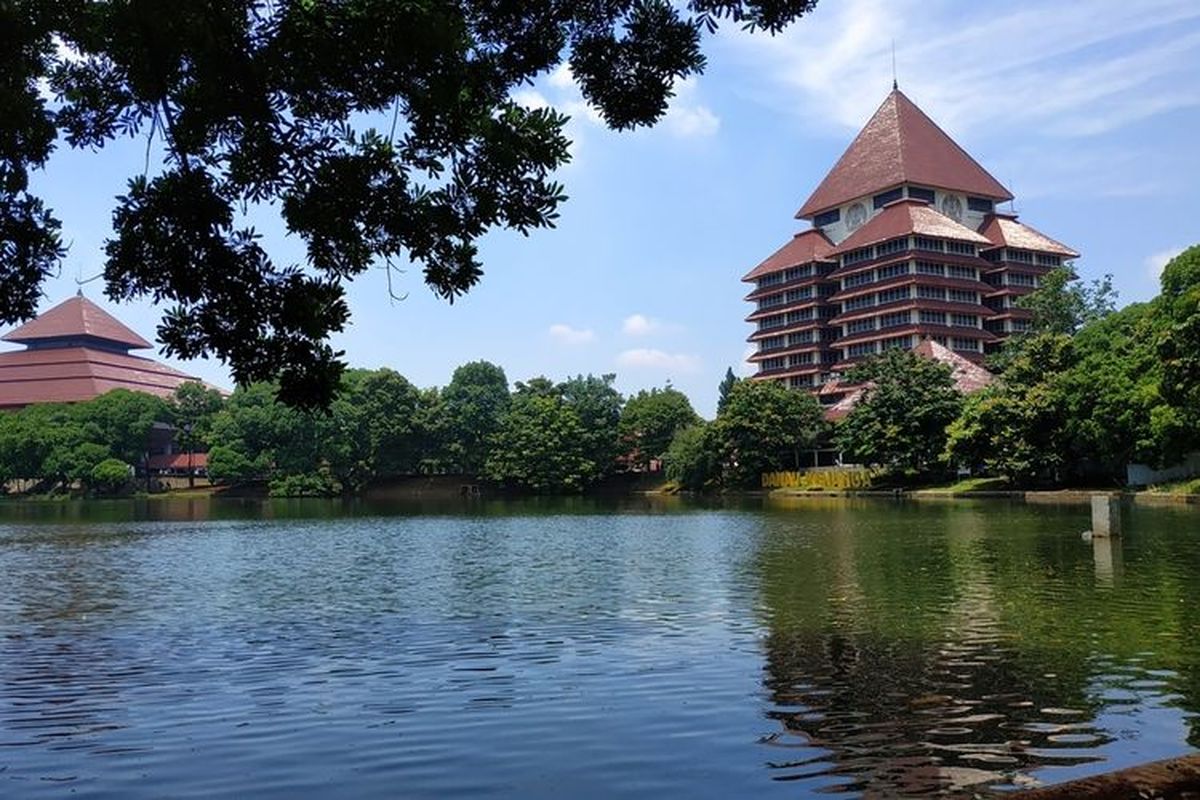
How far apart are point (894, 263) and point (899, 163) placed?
52.2 feet

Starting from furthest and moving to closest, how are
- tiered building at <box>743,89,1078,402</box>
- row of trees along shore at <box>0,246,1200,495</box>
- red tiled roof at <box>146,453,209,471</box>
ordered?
red tiled roof at <box>146,453,209,471</box> → tiered building at <box>743,89,1078,402</box> → row of trees along shore at <box>0,246,1200,495</box>

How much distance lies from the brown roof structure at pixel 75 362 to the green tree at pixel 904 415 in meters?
76.8

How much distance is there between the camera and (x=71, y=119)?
6902 mm

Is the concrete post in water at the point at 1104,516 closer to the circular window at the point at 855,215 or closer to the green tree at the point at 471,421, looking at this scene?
the green tree at the point at 471,421

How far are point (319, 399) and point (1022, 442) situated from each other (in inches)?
2047

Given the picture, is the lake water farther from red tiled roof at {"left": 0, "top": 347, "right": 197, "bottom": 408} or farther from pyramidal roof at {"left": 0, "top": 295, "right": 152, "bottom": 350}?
pyramidal roof at {"left": 0, "top": 295, "right": 152, "bottom": 350}

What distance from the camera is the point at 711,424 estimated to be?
73625mm

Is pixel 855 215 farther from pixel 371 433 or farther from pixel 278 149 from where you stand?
pixel 278 149

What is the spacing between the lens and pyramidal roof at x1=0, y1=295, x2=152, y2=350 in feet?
372

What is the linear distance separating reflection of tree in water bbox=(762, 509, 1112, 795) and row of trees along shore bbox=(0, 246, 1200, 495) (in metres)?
27.6

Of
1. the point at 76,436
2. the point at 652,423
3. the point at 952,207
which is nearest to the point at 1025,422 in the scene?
the point at 652,423

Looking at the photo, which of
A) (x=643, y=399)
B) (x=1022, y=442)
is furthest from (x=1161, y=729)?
(x=643, y=399)

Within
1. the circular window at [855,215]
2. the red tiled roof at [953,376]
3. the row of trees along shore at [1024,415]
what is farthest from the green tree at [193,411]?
the circular window at [855,215]

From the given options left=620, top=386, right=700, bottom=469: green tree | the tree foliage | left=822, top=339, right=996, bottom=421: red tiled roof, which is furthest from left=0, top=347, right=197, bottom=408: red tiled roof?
left=822, top=339, right=996, bottom=421: red tiled roof
